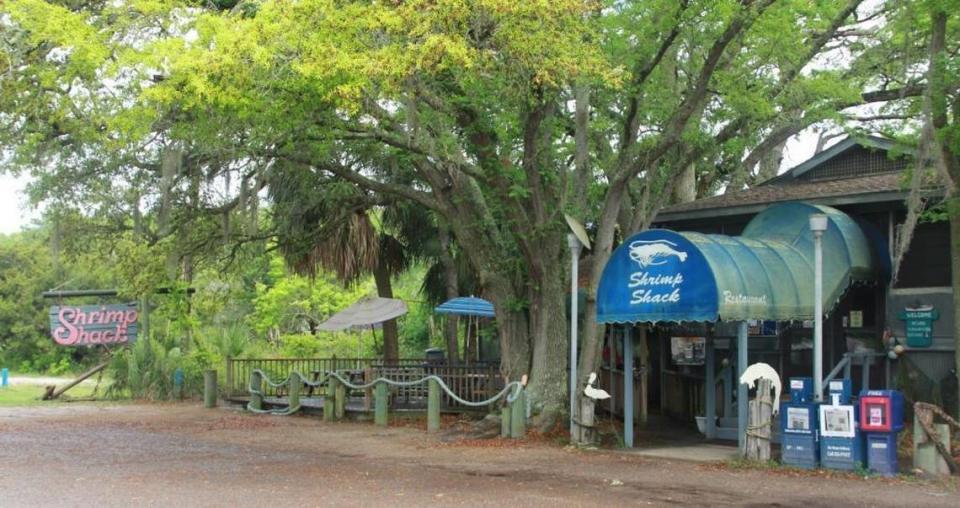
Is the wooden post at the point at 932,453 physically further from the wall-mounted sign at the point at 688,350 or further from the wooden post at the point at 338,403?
the wooden post at the point at 338,403

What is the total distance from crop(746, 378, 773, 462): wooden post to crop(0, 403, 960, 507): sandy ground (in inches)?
22.8

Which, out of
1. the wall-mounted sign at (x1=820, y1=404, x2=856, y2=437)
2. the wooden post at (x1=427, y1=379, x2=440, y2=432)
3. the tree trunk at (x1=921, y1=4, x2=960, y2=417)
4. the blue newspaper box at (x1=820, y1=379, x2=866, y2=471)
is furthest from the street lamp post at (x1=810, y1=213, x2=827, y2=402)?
the wooden post at (x1=427, y1=379, x2=440, y2=432)

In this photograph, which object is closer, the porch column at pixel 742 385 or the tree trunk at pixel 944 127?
the tree trunk at pixel 944 127

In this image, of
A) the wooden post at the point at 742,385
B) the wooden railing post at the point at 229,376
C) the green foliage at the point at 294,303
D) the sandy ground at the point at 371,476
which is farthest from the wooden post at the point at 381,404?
the green foliage at the point at 294,303

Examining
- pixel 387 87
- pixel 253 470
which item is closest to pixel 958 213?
pixel 387 87

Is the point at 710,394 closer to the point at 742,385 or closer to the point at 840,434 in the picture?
the point at 742,385

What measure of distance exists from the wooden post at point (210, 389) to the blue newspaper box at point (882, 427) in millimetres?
16596

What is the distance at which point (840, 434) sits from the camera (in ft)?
41.1

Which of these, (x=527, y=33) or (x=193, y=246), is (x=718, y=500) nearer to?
(x=527, y=33)

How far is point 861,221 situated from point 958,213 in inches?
114

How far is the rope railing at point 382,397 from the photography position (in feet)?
54.4

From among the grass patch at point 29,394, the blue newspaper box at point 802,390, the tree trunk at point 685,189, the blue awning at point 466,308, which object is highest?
the tree trunk at point 685,189

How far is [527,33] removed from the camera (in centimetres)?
1282

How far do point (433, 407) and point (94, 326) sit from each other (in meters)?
14.1
